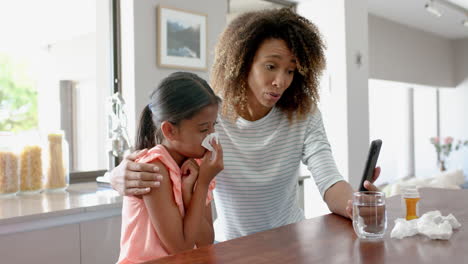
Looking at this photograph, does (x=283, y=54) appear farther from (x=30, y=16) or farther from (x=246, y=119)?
(x=30, y=16)

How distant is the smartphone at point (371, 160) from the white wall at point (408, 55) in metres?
4.19

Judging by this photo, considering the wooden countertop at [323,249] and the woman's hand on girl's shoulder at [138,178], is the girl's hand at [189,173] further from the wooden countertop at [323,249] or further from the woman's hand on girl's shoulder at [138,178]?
the wooden countertop at [323,249]

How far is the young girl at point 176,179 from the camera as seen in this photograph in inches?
42.1

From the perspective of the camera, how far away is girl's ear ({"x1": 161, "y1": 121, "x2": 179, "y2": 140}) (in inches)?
46.8

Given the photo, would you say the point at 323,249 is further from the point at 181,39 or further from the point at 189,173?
the point at 181,39

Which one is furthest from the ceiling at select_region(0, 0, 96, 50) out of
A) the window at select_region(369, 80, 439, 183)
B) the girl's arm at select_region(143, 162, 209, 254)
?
the window at select_region(369, 80, 439, 183)

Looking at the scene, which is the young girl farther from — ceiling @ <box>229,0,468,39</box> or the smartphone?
ceiling @ <box>229,0,468,39</box>

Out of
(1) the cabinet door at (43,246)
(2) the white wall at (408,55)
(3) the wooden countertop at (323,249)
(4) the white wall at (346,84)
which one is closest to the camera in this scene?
(3) the wooden countertop at (323,249)

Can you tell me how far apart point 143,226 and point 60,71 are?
1.79m

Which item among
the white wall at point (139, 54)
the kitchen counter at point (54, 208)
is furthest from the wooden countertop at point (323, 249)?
the white wall at point (139, 54)

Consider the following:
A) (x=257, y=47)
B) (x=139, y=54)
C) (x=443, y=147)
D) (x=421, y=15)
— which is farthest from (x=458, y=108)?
(x=257, y=47)

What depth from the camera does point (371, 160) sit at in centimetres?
120

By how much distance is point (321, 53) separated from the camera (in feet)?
4.98

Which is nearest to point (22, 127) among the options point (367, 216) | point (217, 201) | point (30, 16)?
point (30, 16)
